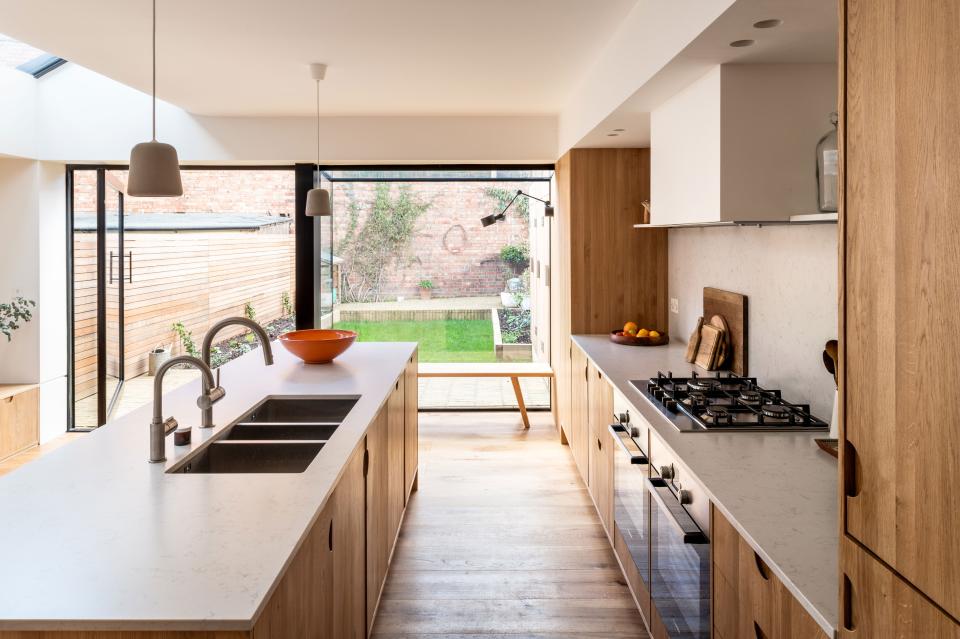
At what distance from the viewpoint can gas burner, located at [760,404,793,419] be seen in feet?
7.66

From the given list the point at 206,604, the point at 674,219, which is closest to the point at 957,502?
the point at 206,604

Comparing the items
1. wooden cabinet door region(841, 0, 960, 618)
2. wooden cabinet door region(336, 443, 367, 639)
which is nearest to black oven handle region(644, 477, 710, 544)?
wooden cabinet door region(841, 0, 960, 618)

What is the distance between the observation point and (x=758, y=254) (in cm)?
309

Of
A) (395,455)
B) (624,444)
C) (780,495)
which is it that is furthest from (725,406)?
(395,455)

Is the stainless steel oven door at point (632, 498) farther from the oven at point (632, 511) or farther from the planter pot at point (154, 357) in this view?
the planter pot at point (154, 357)

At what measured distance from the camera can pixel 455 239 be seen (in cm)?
597

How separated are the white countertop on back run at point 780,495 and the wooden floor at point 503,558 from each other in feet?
2.93

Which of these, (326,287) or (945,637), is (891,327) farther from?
(326,287)

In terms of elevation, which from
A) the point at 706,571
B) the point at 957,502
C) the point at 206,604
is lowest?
the point at 706,571

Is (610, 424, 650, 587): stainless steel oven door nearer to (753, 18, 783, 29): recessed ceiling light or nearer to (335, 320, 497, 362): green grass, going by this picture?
(753, 18, 783, 29): recessed ceiling light

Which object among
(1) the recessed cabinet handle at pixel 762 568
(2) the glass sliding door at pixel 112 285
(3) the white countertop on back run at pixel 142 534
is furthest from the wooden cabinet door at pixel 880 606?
(2) the glass sliding door at pixel 112 285

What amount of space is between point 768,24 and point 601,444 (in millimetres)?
2038

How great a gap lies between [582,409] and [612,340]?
1.77 ft

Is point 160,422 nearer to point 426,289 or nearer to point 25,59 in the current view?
point 426,289
